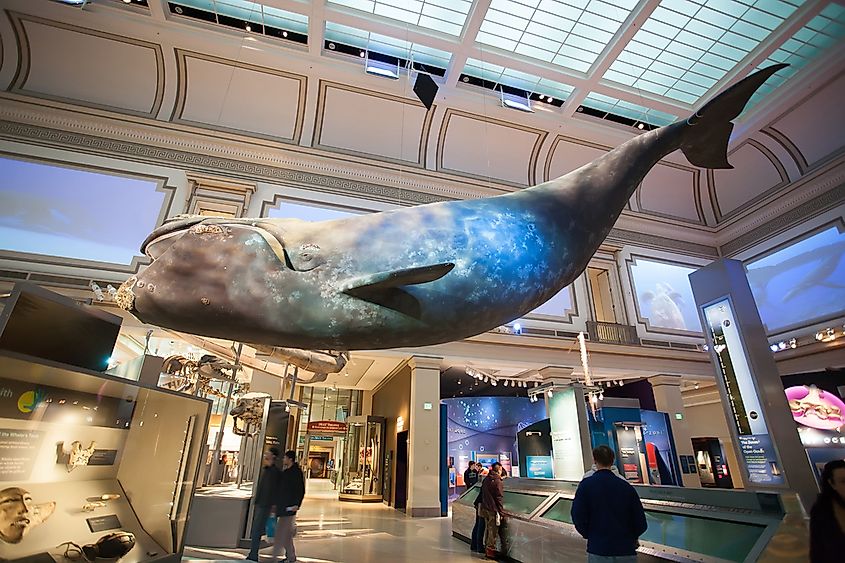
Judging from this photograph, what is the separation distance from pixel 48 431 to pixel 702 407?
2047 cm

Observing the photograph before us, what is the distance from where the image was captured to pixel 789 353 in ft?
42.3

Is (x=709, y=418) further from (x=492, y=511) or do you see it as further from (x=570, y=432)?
(x=492, y=511)

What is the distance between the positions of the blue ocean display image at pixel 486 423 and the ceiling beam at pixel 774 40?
39.7ft

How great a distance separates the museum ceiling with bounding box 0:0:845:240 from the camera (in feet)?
34.3

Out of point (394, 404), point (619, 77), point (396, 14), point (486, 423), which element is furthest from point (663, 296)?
point (396, 14)

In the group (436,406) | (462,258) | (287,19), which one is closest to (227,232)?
(462,258)

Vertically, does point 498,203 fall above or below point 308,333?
above

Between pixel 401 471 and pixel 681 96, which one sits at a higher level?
pixel 681 96

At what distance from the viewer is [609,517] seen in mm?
2980

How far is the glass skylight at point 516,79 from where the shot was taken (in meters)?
12.0

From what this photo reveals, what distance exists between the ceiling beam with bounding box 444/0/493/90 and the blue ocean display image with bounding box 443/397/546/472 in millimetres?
10978

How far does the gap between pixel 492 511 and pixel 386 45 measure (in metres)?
11.0

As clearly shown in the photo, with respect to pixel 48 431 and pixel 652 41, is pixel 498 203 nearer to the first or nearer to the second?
pixel 48 431

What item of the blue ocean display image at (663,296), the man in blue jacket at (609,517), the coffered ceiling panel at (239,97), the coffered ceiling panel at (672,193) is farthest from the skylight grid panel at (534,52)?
the man in blue jacket at (609,517)
